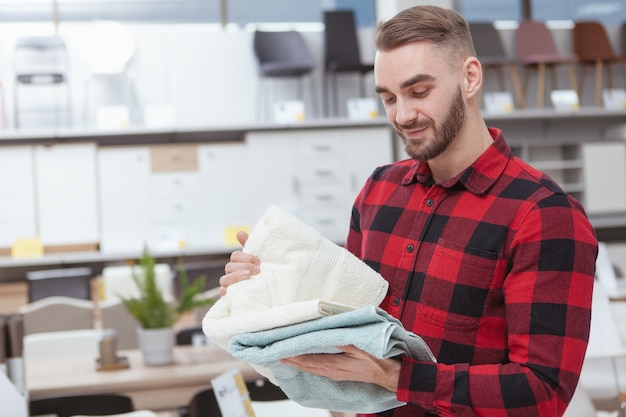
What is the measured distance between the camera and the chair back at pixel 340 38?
297 inches

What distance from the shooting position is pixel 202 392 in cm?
255

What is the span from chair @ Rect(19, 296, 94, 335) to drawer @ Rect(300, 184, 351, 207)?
10.4 ft

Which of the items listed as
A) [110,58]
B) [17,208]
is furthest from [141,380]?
[110,58]

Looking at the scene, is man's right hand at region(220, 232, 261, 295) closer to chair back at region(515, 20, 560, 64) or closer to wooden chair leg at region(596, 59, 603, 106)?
chair back at region(515, 20, 560, 64)

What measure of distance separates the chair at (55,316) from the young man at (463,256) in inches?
128

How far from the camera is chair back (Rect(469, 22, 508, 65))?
25.8 ft

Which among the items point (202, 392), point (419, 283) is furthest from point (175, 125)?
point (419, 283)

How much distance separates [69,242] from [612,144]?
509 centimetres

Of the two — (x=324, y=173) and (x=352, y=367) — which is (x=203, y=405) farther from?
(x=324, y=173)

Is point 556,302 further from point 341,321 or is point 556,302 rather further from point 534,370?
point 341,321

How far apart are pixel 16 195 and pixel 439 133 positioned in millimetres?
6256

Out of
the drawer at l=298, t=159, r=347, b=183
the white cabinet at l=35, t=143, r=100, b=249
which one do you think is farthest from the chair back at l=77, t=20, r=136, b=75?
the drawer at l=298, t=159, r=347, b=183

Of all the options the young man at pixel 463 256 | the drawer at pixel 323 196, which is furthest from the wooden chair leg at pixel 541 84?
the young man at pixel 463 256

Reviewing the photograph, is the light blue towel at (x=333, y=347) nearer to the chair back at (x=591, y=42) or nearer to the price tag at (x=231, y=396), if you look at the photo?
the price tag at (x=231, y=396)
